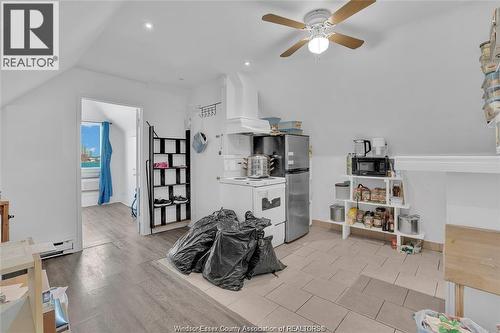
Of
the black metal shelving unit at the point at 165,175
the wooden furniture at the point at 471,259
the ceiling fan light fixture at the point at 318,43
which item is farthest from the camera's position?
the black metal shelving unit at the point at 165,175

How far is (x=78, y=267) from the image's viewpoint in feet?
9.22

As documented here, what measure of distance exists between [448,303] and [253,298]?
154cm

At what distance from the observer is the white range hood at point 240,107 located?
3.52m

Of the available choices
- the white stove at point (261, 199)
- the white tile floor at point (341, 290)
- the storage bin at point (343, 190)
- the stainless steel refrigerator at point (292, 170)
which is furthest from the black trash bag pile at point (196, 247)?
the storage bin at point (343, 190)

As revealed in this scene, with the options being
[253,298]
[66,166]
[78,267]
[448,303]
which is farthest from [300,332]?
[66,166]

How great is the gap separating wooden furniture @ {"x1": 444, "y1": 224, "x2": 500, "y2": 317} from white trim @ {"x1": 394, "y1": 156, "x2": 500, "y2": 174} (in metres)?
0.30

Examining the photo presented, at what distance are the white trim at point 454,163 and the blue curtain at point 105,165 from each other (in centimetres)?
682

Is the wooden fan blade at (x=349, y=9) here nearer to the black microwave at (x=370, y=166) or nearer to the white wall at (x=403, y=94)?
the white wall at (x=403, y=94)

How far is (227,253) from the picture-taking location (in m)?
2.47

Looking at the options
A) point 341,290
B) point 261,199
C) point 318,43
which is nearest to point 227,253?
point 261,199

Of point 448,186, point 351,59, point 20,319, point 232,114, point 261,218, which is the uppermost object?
point 351,59

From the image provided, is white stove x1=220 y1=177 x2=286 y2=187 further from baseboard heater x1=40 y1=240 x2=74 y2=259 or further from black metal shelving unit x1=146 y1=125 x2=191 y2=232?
baseboard heater x1=40 y1=240 x2=74 y2=259

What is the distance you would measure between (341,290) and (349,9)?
247 centimetres

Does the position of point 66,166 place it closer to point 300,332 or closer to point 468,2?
point 300,332
